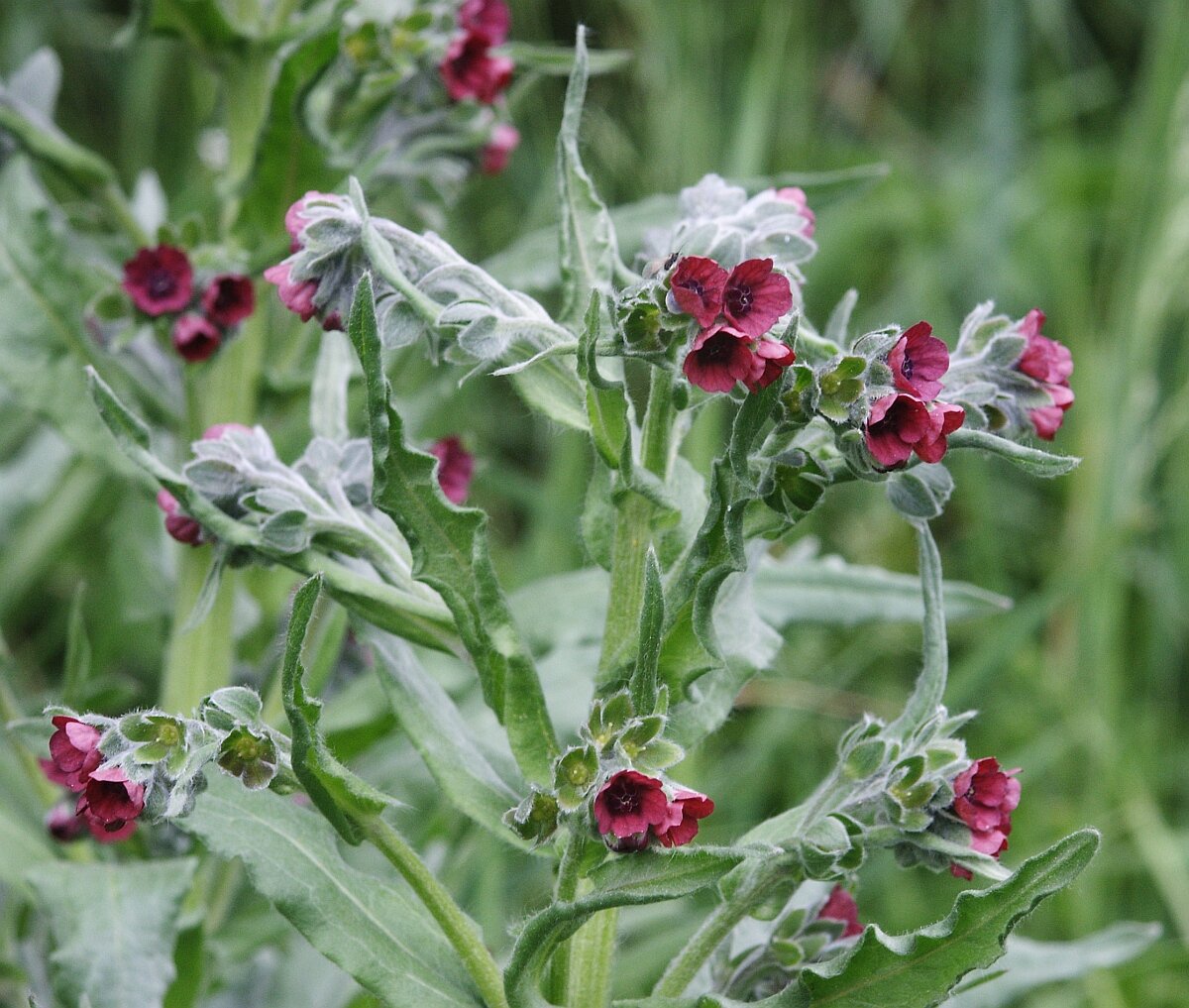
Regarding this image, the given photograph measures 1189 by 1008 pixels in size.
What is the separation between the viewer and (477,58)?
61.4 inches

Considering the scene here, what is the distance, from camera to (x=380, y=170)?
1.62 meters

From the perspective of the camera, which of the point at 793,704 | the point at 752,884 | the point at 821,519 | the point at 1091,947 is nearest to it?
the point at 752,884

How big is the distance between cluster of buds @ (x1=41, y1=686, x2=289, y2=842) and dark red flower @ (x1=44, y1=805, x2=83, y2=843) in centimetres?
54

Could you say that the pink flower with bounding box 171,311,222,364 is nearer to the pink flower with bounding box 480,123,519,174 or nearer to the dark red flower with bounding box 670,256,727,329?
the pink flower with bounding box 480,123,519,174

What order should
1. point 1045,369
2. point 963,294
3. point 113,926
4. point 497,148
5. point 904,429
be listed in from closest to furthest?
point 904,429
point 1045,369
point 113,926
point 497,148
point 963,294

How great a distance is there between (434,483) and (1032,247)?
2598 mm

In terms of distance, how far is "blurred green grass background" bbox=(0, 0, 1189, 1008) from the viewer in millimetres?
2307

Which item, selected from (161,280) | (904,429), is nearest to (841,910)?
(904,429)

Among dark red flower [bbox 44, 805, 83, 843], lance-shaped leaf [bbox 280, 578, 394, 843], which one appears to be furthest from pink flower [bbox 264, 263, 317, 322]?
dark red flower [bbox 44, 805, 83, 843]

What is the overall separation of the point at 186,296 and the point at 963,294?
210 cm

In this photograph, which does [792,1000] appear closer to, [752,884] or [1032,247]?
[752,884]

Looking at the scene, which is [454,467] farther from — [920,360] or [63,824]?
[920,360]

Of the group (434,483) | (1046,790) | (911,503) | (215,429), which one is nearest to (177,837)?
(215,429)

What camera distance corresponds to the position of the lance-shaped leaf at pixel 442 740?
1087mm
